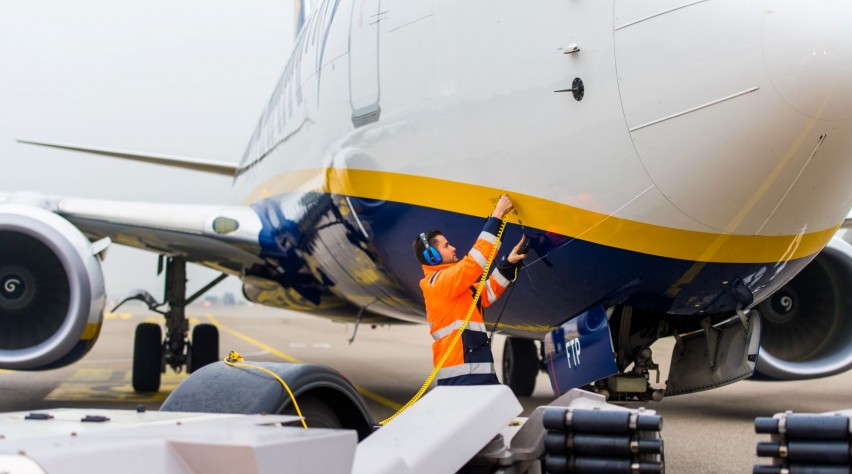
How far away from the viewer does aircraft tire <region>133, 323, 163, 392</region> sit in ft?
32.8

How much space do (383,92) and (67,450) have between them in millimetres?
3551

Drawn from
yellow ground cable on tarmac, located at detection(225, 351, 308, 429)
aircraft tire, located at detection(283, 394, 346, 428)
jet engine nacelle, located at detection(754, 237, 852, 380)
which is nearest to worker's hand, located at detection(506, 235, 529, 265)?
aircraft tire, located at detection(283, 394, 346, 428)

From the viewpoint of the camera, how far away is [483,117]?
4254mm

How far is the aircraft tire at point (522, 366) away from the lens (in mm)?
10023

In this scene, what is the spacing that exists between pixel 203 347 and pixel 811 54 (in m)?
8.39

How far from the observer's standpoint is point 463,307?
3994 mm

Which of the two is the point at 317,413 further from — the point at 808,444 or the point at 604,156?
the point at 808,444

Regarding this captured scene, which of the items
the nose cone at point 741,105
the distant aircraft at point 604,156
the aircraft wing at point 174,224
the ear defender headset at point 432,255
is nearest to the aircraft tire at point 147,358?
the aircraft wing at point 174,224

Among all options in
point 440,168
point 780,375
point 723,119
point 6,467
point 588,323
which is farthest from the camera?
point 780,375

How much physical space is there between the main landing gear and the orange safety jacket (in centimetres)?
663

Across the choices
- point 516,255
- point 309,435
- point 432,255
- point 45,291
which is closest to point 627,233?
point 516,255

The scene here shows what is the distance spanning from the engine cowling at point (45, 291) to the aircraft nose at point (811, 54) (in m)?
5.40

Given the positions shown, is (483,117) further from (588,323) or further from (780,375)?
(780,375)

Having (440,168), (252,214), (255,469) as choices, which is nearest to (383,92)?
(440,168)
